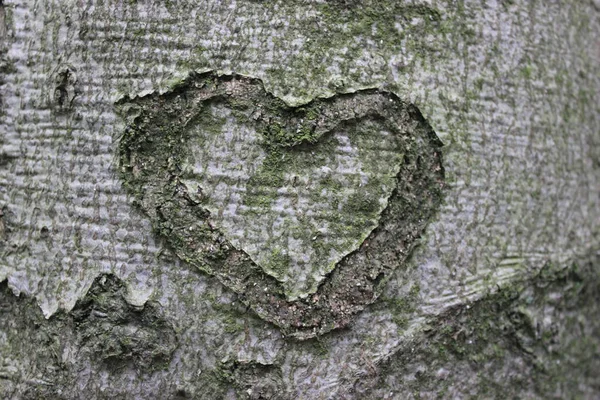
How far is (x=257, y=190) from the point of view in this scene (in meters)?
0.69

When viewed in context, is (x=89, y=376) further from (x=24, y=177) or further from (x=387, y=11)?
(x=387, y=11)

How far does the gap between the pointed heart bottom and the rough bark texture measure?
2cm

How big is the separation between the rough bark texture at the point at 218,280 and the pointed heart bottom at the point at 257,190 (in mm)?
17

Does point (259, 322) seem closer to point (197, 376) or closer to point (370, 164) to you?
point (197, 376)

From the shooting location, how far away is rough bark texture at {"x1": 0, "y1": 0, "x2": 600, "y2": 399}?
2.27 ft

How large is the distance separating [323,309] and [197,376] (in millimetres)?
171

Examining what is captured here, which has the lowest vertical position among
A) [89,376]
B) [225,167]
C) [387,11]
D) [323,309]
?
[89,376]

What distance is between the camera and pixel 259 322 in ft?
2.27

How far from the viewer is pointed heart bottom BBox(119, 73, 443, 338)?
0.69 meters

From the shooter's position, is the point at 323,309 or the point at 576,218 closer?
the point at 323,309

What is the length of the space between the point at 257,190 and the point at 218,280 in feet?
0.39

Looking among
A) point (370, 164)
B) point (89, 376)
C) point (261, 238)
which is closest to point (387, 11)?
point (370, 164)

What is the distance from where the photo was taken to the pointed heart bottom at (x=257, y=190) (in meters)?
0.69

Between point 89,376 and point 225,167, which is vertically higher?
point 225,167
